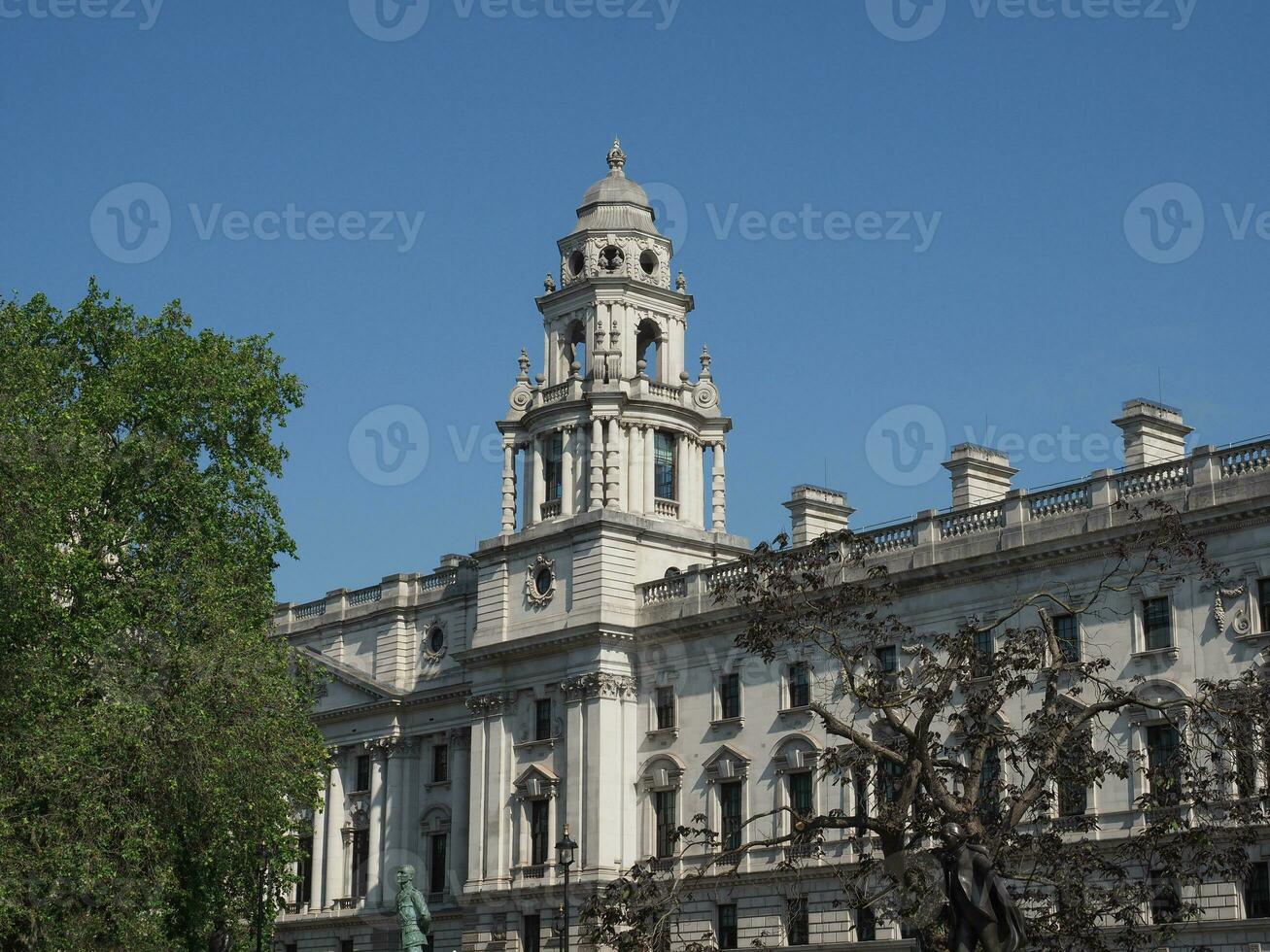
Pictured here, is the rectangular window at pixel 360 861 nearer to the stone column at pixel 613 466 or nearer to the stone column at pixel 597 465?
the stone column at pixel 597 465

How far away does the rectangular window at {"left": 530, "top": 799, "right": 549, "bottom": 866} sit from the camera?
6569 cm

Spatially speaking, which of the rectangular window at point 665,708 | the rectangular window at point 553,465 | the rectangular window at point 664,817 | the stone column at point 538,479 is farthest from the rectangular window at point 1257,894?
the stone column at point 538,479

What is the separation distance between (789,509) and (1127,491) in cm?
1525

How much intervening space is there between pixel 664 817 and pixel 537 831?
4725 millimetres

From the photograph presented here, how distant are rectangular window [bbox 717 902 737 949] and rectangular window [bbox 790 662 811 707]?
646cm

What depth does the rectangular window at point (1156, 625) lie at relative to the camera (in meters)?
50.8

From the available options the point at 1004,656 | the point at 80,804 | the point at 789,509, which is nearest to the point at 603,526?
the point at 789,509

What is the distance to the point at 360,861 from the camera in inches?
2948

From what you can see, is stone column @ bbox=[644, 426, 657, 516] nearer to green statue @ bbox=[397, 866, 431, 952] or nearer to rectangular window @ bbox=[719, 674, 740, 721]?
rectangular window @ bbox=[719, 674, 740, 721]

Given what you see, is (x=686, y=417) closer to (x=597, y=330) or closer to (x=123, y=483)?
(x=597, y=330)

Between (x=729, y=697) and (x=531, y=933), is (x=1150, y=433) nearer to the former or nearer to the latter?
Answer: (x=729, y=697)

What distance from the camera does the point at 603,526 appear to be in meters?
65.8

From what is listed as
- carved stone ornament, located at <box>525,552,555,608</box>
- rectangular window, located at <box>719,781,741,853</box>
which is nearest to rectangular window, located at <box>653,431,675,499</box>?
carved stone ornament, located at <box>525,552,555,608</box>

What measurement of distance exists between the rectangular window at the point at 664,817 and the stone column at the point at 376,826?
14011 mm
